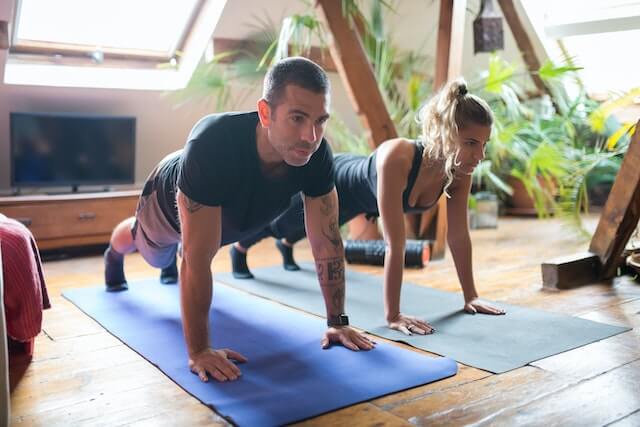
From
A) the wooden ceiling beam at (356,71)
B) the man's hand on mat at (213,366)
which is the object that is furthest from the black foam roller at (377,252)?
the man's hand on mat at (213,366)

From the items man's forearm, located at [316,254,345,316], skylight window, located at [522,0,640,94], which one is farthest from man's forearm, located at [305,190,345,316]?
skylight window, located at [522,0,640,94]

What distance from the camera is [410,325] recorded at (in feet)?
6.45

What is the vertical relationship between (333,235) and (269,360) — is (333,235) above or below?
above

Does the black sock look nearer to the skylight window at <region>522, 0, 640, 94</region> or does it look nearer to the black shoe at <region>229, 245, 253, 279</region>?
the black shoe at <region>229, 245, 253, 279</region>

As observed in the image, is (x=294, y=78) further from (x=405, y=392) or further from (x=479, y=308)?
(x=479, y=308)

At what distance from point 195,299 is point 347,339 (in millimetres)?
486

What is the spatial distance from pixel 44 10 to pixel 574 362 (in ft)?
11.4

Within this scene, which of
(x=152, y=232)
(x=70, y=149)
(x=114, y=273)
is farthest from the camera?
(x=70, y=149)

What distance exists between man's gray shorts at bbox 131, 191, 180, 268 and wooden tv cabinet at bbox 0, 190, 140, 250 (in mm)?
1456

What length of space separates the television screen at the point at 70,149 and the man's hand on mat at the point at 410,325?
103 inches

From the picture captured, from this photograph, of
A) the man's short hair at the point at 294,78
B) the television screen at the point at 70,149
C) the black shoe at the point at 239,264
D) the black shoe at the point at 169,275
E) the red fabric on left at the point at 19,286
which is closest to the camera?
the man's short hair at the point at 294,78

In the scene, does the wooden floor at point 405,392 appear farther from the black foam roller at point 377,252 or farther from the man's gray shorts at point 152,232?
the black foam roller at point 377,252

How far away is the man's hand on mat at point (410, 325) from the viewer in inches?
76.1

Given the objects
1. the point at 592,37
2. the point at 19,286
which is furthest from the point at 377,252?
the point at 592,37
